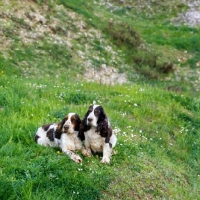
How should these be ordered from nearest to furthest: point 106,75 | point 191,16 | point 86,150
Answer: point 86,150
point 106,75
point 191,16

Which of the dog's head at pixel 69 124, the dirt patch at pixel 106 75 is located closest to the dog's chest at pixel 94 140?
the dog's head at pixel 69 124

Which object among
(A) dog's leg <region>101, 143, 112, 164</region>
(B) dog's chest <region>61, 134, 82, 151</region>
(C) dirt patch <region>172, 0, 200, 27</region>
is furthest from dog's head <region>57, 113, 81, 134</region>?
(C) dirt patch <region>172, 0, 200, 27</region>

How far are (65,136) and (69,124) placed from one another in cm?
22

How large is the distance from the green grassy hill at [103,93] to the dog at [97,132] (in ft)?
0.81

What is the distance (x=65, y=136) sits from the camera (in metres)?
6.45

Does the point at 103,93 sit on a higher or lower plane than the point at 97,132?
lower

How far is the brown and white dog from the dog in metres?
0.13

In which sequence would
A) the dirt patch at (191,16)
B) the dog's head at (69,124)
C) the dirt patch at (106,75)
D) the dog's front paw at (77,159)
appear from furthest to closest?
the dirt patch at (191,16), the dirt patch at (106,75), the dog's head at (69,124), the dog's front paw at (77,159)

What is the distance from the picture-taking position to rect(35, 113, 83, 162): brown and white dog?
6422 mm

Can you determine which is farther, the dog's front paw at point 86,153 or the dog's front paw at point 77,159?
the dog's front paw at point 86,153

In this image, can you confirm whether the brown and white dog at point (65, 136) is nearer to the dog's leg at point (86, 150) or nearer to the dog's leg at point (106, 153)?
the dog's leg at point (86, 150)

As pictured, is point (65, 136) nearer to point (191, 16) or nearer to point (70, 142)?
point (70, 142)

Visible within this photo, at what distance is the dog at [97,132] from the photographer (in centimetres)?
642

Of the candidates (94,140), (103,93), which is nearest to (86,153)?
(94,140)
